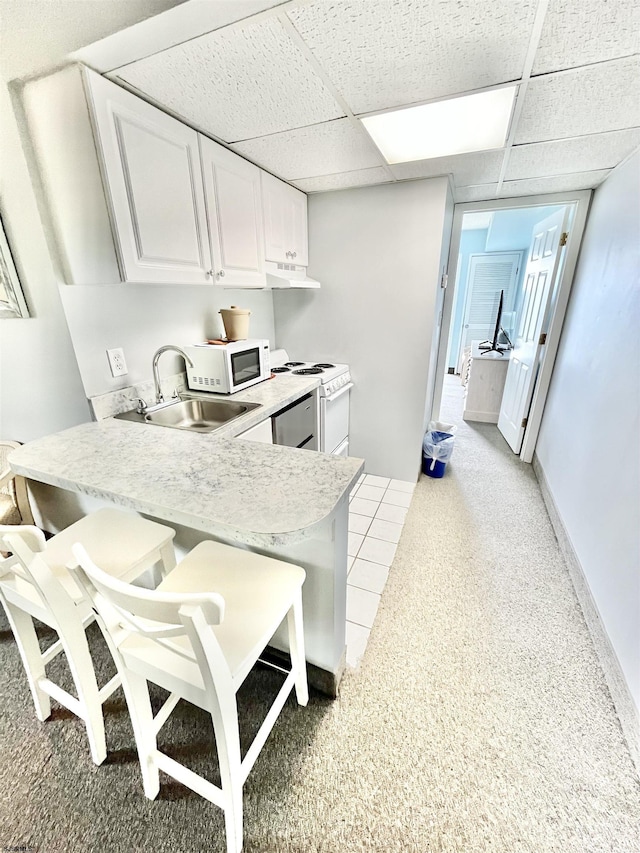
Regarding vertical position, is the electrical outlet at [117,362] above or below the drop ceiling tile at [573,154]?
below

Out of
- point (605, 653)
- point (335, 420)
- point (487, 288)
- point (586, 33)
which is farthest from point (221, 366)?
point (487, 288)

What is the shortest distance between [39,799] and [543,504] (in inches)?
118

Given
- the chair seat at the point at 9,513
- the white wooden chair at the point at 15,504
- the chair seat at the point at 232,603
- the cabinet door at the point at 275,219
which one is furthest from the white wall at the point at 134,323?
the chair seat at the point at 232,603

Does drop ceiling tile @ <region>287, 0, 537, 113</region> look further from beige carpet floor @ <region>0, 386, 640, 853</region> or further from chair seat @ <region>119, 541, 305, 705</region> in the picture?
beige carpet floor @ <region>0, 386, 640, 853</region>

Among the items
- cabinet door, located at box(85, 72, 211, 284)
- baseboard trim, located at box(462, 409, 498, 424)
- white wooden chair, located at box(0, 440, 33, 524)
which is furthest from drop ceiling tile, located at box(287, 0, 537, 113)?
baseboard trim, located at box(462, 409, 498, 424)

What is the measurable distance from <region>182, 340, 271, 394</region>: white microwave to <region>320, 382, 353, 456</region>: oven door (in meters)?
0.57

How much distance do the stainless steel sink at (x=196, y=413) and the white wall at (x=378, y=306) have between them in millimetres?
→ 1264

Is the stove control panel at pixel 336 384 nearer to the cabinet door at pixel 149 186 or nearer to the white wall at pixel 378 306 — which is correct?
the white wall at pixel 378 306

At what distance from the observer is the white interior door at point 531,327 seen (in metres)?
2.88

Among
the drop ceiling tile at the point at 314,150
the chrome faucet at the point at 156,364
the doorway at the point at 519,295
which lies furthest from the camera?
the doorway at the point at 519,295

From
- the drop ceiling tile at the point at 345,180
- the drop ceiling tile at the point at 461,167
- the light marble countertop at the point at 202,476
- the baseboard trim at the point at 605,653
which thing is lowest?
the baseboard trim at the point at 605,653

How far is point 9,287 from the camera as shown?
1.51 metres

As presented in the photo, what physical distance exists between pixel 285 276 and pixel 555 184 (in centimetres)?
199

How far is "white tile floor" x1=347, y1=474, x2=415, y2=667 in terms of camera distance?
1649 mm
